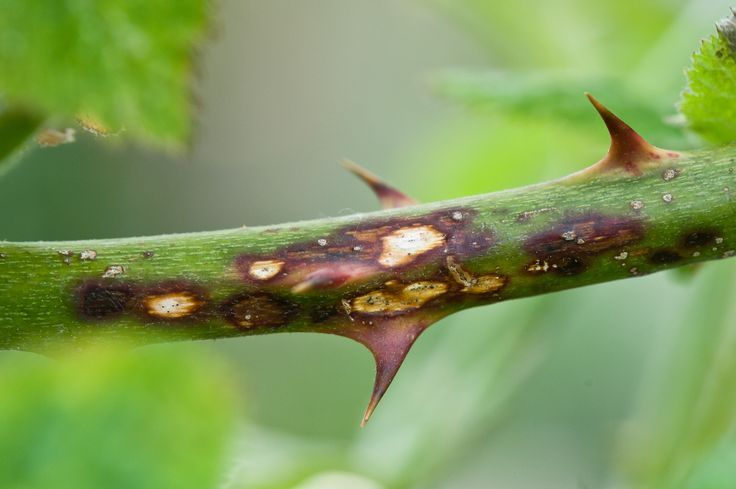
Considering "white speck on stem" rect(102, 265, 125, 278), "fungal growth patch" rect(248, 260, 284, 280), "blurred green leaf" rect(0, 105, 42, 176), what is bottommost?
"fungal growth patch" rect(248, 260, 284, 280)

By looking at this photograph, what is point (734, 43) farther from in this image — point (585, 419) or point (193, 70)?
point (585, 419)

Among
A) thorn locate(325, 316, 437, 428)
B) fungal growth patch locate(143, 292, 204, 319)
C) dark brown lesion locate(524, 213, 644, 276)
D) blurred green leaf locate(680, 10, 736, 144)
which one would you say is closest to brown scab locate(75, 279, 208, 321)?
fungal growth patch locate(143, 292, 204, 319)

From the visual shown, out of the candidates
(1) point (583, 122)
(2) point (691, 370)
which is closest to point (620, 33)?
(1) point (583, 122)

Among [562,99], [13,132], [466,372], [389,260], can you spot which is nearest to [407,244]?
[389,260]

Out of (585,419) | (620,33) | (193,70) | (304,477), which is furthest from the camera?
(585,419)

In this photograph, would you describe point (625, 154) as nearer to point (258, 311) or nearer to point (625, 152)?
point (625, 152)

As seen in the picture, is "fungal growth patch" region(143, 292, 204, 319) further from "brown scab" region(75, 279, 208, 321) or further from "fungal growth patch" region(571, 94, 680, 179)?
"fungal growth patch" region(571, 94, 680, 179)
